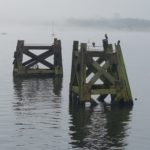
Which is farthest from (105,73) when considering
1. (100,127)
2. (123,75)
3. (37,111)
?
(100,127)

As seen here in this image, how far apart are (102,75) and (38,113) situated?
463 centimetres

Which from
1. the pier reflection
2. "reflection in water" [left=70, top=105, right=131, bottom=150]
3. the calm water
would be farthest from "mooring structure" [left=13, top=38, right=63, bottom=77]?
"reflection in water" [left=70, top=105, right=131, bottom=150]

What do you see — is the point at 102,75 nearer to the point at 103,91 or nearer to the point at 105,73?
the point at 105,73

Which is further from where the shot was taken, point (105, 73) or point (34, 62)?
point (34, 62)

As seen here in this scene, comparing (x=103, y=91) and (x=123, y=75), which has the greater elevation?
(x=123, y=75)

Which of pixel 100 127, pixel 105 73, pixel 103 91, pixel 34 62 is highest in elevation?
pixel 34 62

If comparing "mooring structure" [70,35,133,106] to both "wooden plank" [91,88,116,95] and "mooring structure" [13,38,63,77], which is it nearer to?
"wooden plank" [91,88,116,95]

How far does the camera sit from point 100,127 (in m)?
26.9

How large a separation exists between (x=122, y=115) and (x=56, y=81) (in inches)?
641

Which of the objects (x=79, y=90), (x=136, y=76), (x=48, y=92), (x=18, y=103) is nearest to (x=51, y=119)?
(x=79, y=90)

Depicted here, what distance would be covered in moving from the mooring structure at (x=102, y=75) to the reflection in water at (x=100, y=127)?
849 millimetres

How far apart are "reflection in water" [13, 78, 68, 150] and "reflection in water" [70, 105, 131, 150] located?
0.86m

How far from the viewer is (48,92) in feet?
129

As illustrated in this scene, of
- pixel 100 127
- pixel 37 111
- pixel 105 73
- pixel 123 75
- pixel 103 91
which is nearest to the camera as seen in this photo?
pixel 100 127
